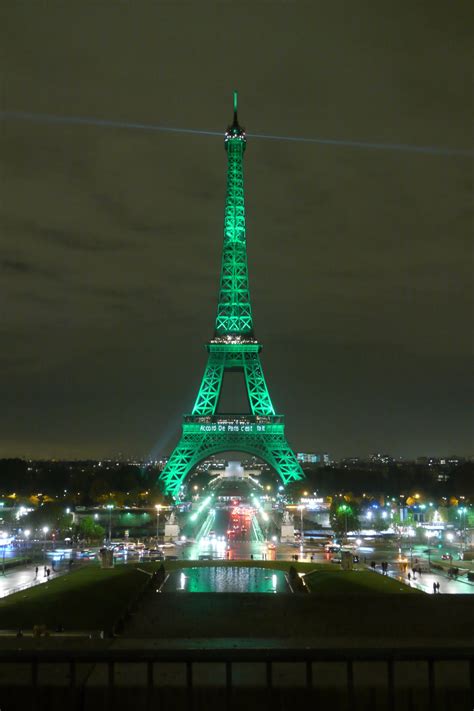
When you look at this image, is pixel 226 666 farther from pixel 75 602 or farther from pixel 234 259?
pixel 234 259

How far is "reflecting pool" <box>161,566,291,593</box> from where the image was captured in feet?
115

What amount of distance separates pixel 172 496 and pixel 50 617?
218ft

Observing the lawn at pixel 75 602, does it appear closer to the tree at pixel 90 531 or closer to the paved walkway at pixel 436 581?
the paved walkway at pixel 436 581

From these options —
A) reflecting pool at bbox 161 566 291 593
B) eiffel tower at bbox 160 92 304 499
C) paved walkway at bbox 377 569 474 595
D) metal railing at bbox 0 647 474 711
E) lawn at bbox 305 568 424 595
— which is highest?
eiffel tower at bbox 160 92 304 499

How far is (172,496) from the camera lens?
91250 mm

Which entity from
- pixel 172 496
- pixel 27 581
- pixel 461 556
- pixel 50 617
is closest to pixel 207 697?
pixel 50 617

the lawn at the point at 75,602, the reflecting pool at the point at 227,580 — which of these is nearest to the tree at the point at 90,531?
the reflecting pool at the point at 227,580

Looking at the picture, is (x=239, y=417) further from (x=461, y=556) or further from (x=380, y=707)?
(x=380, y=707)

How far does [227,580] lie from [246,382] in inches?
2109

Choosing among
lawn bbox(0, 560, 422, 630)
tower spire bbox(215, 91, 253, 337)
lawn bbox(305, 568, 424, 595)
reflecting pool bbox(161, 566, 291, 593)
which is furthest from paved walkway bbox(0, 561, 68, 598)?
tower spire bbox(215, 91, 253, 337)

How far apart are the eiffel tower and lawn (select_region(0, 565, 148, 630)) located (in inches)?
1981

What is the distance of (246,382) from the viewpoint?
91.3 meters

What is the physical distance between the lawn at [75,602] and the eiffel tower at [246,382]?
5032cm

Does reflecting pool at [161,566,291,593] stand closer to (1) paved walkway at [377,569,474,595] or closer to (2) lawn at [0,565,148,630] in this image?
(2) lawn at [0,565,148,630]
